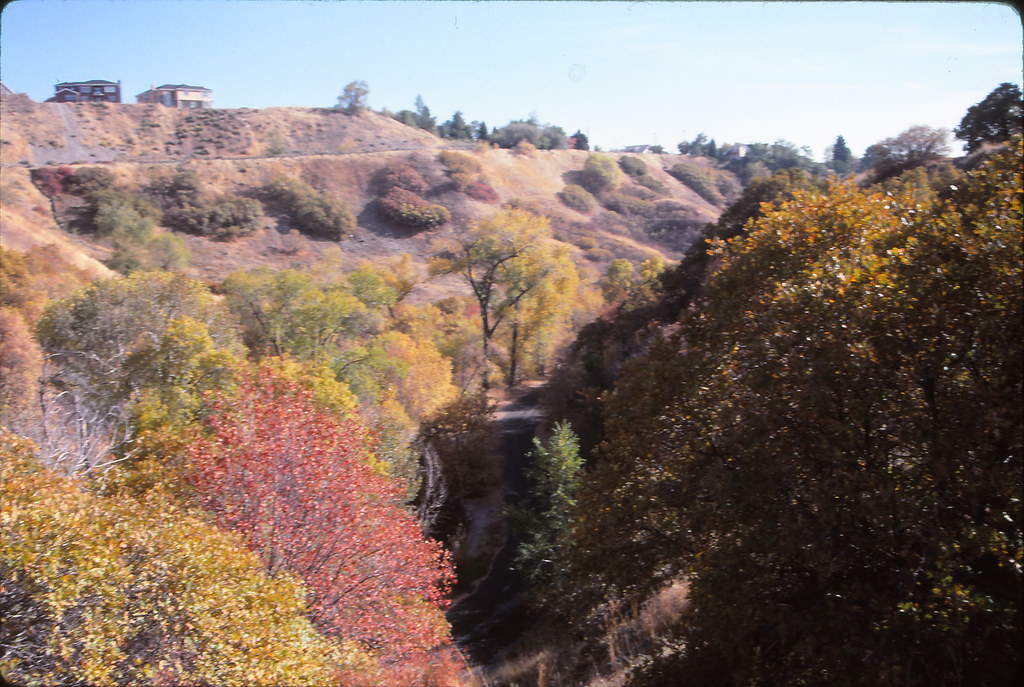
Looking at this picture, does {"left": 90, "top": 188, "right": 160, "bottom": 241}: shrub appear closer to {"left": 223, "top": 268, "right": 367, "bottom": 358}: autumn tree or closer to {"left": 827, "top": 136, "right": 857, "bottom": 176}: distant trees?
{"left": 223, "top": 268, "right": 367, "bottom": 358}: autumn tree

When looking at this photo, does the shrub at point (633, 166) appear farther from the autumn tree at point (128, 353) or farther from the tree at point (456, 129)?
the autumn tree at point (128, 353)

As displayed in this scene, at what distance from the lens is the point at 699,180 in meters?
73.5

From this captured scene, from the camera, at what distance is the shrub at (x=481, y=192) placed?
61.2m

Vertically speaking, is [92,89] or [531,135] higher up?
[531,135]

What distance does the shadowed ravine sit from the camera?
13477 millimetres

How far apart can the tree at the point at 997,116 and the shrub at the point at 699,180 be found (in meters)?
61.5

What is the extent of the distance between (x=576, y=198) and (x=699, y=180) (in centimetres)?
1543

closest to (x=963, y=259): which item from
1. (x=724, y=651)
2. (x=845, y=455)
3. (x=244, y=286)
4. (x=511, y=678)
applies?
(x=845, y=455)

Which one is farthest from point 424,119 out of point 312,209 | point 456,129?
Answer: point 312,209

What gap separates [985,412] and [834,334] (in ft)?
3.45

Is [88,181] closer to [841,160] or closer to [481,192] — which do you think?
[481,192]

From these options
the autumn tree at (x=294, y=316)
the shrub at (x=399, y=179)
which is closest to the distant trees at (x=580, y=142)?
the shrub at (x=399, y=179)

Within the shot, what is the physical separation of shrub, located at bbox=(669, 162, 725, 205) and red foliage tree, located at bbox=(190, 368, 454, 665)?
2523 inches

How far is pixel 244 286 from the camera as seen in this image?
89.7 ft
